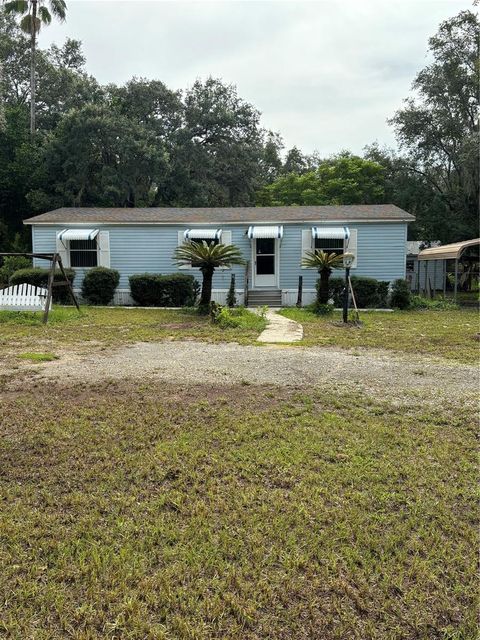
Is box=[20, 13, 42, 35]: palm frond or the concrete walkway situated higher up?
box=[20, 13, 42, 35]: palm frond

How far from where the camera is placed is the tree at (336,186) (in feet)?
82.6

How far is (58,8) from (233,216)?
61.6 ft

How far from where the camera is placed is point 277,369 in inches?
233

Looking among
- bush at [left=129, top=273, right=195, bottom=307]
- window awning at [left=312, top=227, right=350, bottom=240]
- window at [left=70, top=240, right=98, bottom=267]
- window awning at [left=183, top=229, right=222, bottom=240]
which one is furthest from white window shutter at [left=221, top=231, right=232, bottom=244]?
window at [left=70, top=240, right=98, bottom=267]

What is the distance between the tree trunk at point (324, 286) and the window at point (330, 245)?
300 centimetres

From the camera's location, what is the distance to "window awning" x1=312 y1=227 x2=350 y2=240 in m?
14.7

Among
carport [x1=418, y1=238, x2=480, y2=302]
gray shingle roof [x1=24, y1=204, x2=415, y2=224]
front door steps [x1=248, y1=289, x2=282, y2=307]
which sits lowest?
front door steps [x1=248, y1=289, x2=282, y2=307]

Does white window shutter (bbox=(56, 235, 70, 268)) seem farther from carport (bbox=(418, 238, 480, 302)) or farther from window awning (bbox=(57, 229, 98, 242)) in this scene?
carport (bbox=(418, 238, 480, 302))

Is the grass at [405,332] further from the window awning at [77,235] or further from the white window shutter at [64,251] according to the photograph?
the white window shutter at [64,251]

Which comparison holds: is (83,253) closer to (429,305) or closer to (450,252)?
(429,305)

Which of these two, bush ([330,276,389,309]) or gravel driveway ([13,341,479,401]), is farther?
bush ([330,276,389,309])

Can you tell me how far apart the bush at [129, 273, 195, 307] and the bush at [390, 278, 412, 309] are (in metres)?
6.13

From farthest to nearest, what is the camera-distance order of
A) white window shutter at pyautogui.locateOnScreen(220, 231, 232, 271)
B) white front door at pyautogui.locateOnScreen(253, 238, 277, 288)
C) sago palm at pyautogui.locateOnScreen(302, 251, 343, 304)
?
white front door at pyautogui.locateOnScreen(253, 238, 277, 288) < white window shutter at pyautogui.locateOnScreen(220, 231, 232, 271) < sago palm at pyautogui.locateOnScreen(302, 251, 343, 304)

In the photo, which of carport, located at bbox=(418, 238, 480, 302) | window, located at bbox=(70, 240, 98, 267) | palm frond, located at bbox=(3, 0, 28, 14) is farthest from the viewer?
palm frond, located at bbox=(3, 0, 28, 14)
